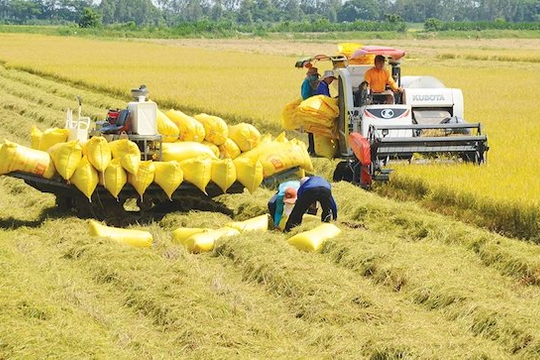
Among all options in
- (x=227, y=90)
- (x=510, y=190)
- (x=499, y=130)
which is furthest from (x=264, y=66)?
(x=510, y=190)

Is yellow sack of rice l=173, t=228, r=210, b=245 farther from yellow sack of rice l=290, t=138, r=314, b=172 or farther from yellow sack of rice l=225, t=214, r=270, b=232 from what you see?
yellow sack of rice l=290, t=138, r=314, b=172

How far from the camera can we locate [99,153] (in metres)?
10.9

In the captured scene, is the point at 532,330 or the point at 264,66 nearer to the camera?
the point at 532,330

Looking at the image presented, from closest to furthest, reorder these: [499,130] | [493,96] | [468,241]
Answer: [468,241]
[499,130]
[493,96]

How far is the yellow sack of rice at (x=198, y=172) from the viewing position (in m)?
11.2

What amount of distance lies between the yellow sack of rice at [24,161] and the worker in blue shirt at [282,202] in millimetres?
2477

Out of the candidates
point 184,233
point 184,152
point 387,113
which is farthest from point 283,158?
point 387,113

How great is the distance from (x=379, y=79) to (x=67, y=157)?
5801 mm

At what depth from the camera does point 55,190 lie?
11078mm

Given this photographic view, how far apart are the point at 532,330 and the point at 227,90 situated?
2307 centimetres

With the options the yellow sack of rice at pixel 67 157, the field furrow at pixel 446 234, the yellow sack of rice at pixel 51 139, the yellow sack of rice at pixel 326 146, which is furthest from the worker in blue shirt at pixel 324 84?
the yellow sack of rice at pixel 67 157

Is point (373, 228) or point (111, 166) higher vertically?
point (111, 166)

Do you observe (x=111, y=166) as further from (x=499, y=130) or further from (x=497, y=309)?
(x=499, y=130)

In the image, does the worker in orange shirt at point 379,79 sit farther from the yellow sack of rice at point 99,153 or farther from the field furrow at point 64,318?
the field furrow at point 64,318
